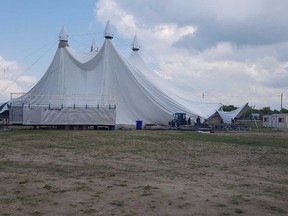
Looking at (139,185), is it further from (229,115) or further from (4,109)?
(229,115)

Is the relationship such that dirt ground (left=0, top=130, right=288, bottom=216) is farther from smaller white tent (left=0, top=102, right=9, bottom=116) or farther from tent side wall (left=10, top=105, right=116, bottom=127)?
smaller white tent (left=0, top=102, right=9, bottom=116)

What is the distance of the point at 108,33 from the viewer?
1742 inches

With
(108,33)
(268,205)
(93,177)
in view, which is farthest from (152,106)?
(268,205)

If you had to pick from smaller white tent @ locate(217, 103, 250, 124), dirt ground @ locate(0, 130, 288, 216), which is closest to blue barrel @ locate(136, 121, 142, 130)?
smaller white tent @ locate(217, 103, 250, 124)

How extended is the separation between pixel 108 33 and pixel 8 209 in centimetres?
3904

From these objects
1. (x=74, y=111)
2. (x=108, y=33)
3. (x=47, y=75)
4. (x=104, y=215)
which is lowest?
(x=104, y=215)

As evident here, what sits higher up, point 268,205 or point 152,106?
point 152,106

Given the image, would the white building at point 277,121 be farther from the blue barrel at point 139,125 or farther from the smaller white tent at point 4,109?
the smaller white tent at point 4,109

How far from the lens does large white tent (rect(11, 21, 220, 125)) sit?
43438 millimetres

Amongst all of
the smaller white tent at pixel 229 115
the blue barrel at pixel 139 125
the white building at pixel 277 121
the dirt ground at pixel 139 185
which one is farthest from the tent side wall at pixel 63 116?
the white building at pixel 277 121

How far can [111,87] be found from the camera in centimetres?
4450

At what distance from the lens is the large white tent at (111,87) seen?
143 ft

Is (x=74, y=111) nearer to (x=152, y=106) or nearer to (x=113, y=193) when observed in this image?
(x=152, y=106)

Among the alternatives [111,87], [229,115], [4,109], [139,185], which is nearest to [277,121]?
[229,115]
